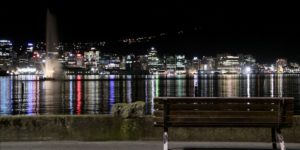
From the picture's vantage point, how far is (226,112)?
28.7ft

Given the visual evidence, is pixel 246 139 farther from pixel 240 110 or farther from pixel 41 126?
pixel 41 126

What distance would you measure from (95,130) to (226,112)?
3.00 meters

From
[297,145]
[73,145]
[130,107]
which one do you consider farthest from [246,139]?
[73,145]

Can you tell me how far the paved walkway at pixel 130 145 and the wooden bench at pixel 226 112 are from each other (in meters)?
0.73

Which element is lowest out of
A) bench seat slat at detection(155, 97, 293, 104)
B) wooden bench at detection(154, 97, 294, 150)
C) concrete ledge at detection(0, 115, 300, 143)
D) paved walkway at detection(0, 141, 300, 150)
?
paved walkway at detection(0, 141, 300, 150)

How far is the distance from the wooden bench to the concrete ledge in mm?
1560

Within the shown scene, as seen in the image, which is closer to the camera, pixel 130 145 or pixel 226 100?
pixel 226 100

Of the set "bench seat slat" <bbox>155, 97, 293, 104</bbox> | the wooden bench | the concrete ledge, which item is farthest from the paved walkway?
"bench seat slat" <bbox>155, 97, 293, 104</bbox>

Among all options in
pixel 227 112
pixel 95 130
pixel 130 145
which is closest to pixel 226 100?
pixel 227 112

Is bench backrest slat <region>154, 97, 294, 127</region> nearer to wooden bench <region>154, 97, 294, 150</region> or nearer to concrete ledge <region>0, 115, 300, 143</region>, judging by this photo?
wooden bench <region>154, 97, 294, 150</region>

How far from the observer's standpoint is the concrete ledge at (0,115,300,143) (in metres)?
10.4

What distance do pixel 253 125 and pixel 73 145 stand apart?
336cm

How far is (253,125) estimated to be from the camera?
28.5 ft

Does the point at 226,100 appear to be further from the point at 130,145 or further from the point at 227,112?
the point at 130,145
